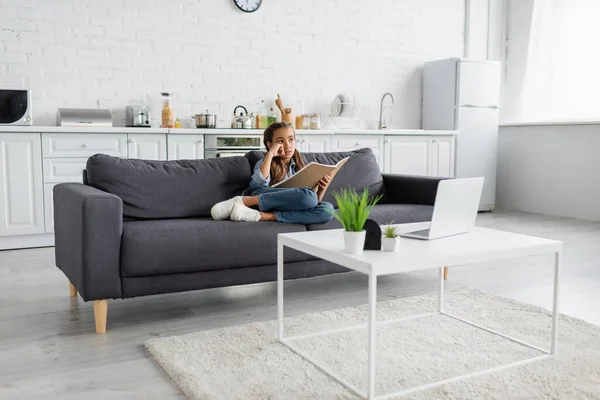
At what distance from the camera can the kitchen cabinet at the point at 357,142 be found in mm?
5281

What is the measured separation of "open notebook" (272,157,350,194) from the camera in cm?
293

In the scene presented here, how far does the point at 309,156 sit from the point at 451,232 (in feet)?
5.05

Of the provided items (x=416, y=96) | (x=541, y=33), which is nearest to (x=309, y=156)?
(x=416, y=96)

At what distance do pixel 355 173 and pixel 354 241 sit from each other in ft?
5.93

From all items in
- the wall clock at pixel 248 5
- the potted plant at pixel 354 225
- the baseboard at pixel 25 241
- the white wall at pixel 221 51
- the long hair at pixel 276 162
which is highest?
the wall clock at pixel 248 5

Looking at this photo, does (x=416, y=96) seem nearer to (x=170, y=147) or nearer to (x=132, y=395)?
(x=170, y=147)

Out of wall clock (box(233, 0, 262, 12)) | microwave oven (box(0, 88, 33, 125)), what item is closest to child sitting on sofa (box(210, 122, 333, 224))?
microwave oven (box(0, 88, 33, 125))

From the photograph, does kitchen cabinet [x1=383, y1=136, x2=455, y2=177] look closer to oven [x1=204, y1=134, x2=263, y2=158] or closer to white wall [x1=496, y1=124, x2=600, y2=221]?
white wall [x1=496, y1=124, x2=600, y2=221]

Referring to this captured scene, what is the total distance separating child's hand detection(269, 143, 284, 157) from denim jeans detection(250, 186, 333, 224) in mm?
241

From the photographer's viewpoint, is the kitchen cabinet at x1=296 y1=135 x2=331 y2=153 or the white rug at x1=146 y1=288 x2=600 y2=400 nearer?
the white rug at x1=146 y1=288 x2=600 y2=400

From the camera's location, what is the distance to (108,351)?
85.6 inches

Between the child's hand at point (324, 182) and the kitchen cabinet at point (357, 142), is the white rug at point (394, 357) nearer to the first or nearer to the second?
the child's hand at point (324, 182)

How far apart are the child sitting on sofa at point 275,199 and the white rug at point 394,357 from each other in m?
0.52

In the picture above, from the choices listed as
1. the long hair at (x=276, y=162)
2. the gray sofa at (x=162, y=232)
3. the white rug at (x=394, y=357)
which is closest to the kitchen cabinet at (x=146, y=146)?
the gray sofa at (x=162, y=232)
